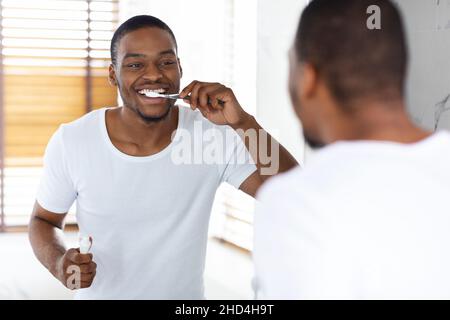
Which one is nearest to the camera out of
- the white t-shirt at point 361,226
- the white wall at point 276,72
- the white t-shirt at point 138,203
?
the white t-shirt at point 361,226

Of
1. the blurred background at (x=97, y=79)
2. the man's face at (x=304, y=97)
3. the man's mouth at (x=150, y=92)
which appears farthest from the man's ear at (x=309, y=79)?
the blurred background at (x=97, y=79)

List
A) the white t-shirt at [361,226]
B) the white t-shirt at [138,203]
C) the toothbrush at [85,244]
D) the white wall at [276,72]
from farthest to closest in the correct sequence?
the white wall at [276,72] → the white t-shirt at [138,203] → the toothbrush at [85,244] → the white t-shirt at [361,226]

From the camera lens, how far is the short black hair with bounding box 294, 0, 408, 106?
373 mm

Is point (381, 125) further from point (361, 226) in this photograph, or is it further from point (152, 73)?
point (152, 73)

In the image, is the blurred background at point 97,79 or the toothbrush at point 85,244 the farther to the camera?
the blurred background at point 97,79

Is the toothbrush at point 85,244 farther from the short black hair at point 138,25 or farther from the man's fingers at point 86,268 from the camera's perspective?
the short black hair at point 138,25

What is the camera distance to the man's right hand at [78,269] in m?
0.74

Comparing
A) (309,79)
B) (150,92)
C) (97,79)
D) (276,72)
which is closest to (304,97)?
(309,79)

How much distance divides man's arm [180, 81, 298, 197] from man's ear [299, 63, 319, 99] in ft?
1.22

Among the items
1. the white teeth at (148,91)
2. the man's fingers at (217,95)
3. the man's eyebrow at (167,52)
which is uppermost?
the man's eyebrow at (167,52)

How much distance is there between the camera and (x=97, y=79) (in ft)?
5.55

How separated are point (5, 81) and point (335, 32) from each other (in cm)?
144

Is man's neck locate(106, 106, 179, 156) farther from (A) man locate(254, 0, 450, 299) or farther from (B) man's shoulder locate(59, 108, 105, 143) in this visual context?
(A) man locate(254, 0, 450, 299)
